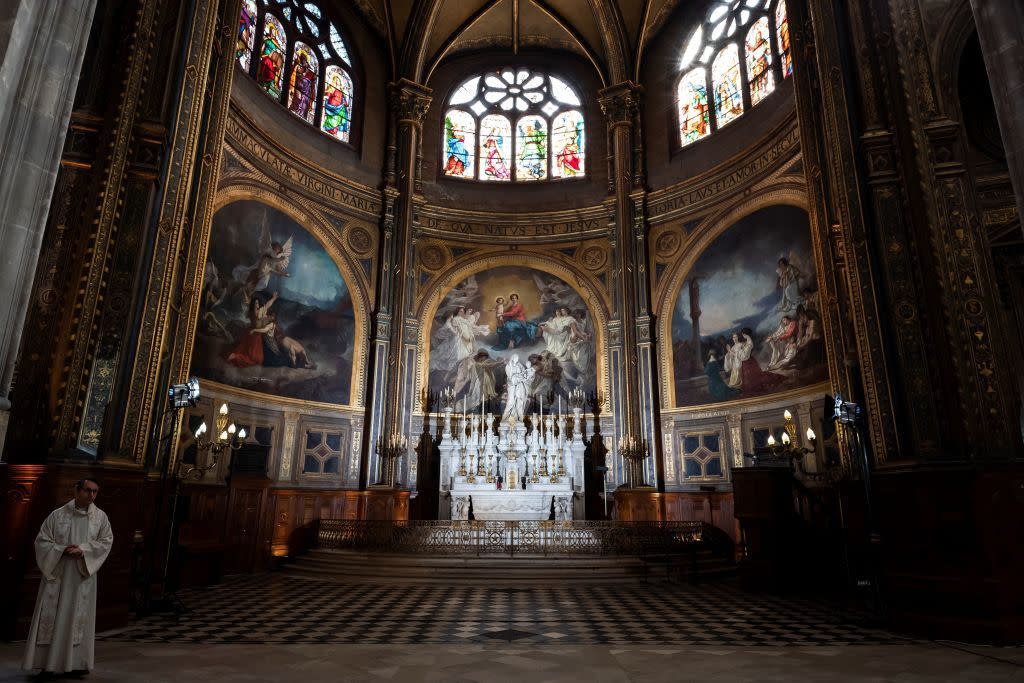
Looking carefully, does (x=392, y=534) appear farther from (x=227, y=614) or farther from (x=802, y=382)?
(x=802, y=382)

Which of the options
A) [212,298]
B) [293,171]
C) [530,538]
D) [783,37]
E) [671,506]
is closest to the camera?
[530,538]

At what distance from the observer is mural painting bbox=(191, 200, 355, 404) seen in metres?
16.0

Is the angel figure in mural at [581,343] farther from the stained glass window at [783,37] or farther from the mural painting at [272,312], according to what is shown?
the stained glass window at [783,37]

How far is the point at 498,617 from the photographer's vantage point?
9000mm

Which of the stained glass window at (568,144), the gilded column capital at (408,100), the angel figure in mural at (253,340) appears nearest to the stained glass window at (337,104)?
the gilded column capital at (408,100)

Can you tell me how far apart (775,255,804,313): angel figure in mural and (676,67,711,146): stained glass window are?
6.25 metres

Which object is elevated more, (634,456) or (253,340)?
(253,340)

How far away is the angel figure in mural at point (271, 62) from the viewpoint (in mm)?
18672

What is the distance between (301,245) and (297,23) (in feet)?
24.4

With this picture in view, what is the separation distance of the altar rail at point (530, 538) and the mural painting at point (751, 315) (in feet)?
15.6

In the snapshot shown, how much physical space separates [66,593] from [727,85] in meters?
20.9

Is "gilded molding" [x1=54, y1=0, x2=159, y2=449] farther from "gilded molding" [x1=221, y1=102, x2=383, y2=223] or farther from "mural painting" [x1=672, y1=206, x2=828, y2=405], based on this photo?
"mural painting" [x1=672, y1=206, x2=828, y2=405]

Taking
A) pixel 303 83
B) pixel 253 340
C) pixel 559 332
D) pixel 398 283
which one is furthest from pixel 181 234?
pixel 559 332

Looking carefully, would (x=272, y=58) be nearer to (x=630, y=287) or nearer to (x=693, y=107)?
(x=630, y=287)
